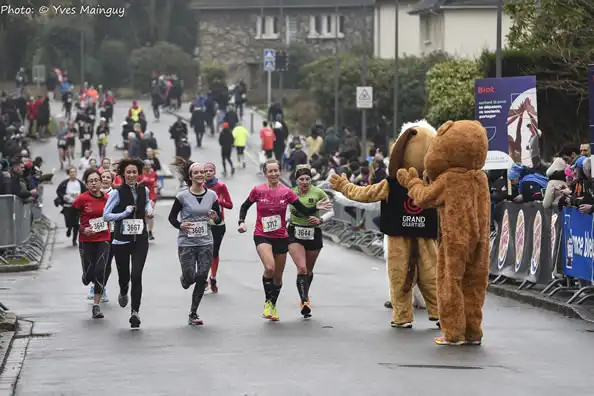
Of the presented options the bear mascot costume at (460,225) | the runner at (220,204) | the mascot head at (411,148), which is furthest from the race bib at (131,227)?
the bear mascot costume at (460,225)

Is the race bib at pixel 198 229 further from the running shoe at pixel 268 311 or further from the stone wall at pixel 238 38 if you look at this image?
the stone wall at pixel 238 38

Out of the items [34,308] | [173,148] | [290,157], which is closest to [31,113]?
[173,148]

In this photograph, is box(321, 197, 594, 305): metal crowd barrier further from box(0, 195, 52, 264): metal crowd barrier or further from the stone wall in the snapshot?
the stone wall

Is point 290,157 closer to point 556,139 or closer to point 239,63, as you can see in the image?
point 556,139

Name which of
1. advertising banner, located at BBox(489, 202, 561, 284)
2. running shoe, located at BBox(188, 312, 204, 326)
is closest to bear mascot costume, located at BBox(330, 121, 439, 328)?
running shoe, located at BBox(188, 312, 204, 326)

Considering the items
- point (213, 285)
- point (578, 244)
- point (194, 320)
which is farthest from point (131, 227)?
point (578, 244)

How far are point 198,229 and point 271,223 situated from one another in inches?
38.3

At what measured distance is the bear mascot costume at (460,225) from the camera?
14234 millimetres

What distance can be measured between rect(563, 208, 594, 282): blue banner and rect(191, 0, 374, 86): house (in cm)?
8046

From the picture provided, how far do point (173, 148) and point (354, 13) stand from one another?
4019 cm

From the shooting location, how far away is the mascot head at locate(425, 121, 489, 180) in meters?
14.2

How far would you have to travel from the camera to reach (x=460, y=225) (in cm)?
1426

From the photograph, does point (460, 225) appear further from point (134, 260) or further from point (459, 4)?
point (459, 4)

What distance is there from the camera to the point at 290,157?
48812mm
